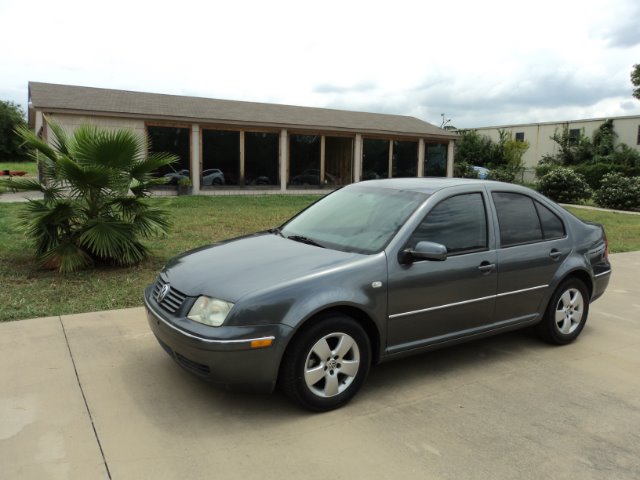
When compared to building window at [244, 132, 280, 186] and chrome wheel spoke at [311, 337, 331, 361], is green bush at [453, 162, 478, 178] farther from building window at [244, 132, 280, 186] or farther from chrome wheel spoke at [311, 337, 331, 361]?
chrome wheel spoke at [311, 337, 331, 361]

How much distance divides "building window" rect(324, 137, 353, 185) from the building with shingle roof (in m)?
0.04

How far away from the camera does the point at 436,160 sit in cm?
2675

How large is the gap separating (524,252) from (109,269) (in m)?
5.49

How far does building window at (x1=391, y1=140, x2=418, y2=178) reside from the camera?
25.2 meters

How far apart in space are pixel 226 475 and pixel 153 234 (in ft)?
16.9

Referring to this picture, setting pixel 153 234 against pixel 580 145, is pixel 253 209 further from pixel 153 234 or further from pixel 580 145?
pixel 580 145

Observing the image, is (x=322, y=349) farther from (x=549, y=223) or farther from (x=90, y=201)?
(x=90, y=201)

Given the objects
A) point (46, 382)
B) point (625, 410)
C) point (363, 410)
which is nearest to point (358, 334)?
point (363, 410)

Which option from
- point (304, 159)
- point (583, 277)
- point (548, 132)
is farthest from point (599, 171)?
point (583, 277)

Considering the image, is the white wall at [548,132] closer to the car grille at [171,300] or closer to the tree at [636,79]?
the tree at [636,79]

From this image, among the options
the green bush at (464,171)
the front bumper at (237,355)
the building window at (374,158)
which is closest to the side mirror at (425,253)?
the front bumper at (237,355)

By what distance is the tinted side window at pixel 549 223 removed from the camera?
15.7 feet

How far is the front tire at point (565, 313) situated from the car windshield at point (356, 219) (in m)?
1.71

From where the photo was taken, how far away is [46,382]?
383 centimetres
